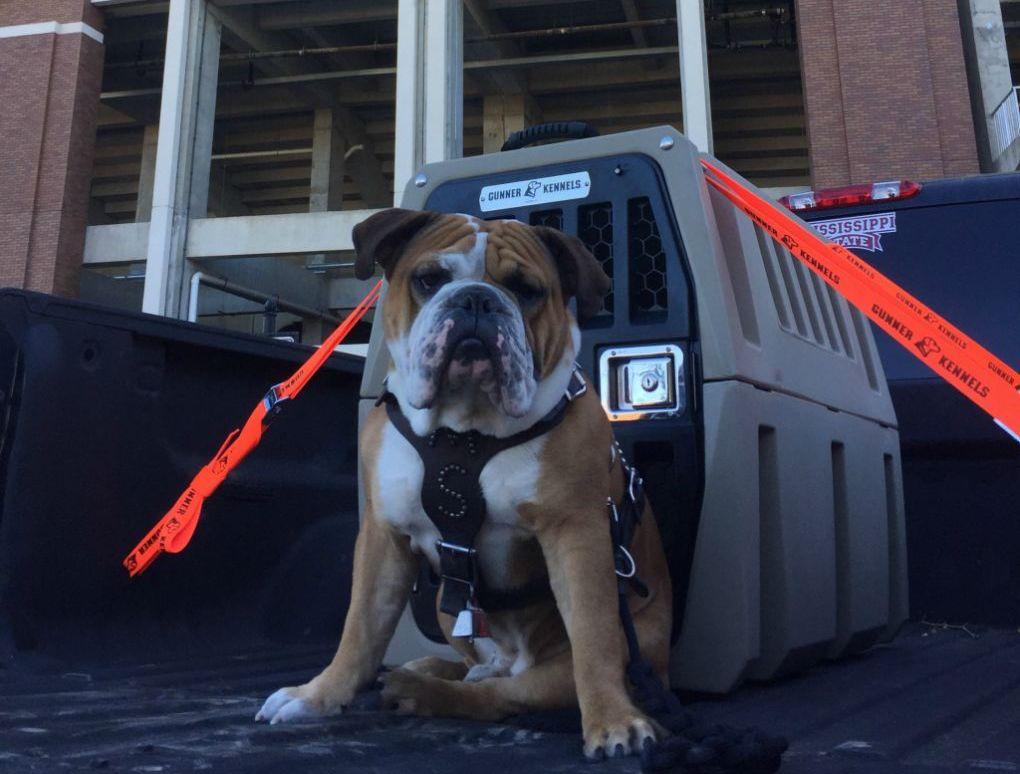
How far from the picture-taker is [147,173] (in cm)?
1917

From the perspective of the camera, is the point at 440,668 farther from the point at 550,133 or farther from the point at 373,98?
the point at 373,98

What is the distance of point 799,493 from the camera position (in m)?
2.19

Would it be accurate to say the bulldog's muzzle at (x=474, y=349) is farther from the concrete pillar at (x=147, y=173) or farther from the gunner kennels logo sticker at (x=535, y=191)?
the concrete pillar at (x=147, y=173)

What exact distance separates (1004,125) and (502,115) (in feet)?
28.4

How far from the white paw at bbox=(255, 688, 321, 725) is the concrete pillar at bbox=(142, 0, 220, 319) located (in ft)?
48.2

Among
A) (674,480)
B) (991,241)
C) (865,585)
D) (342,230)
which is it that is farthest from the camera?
(342,230)

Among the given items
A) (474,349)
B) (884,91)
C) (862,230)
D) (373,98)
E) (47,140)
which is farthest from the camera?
(373,98)

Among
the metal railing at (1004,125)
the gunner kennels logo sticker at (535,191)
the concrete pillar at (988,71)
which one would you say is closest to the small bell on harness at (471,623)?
the gunner kennels logo sticker at (535,191)

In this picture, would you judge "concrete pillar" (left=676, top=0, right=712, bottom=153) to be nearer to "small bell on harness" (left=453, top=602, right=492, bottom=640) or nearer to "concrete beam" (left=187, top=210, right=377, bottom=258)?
"concrete beam" (left=187, top=210, right=377, bottom=258)

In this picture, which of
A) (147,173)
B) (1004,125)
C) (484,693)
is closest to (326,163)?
(147,173)

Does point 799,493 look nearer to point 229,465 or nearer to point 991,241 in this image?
point 229,465

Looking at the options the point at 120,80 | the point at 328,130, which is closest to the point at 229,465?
the point at 328,130

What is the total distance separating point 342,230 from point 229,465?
43.2 ft

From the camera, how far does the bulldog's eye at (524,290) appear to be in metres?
1.72
